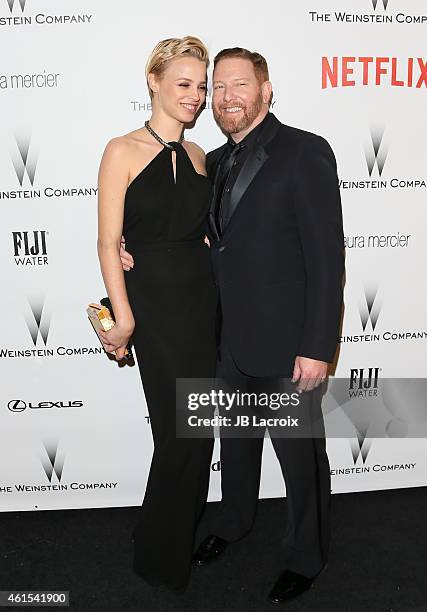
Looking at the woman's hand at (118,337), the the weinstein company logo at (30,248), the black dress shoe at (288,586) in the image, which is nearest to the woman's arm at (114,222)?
the woman's hand at (118,337)

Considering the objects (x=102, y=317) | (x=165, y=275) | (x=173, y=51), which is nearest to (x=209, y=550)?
(x=102, y=317)

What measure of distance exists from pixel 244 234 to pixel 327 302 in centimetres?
40

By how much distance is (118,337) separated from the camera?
7.62ft

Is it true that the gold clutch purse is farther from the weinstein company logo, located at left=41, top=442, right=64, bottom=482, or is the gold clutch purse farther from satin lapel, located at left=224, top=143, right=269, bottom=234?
the weinstein company logo, located at left=41, top=442, right=64, bottom=482

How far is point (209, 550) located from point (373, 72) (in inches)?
91.5

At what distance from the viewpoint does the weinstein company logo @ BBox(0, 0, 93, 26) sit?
102 inches

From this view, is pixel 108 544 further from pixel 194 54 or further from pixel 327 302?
pixel 194 54

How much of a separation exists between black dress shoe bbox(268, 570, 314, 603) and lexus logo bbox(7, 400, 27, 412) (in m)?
1.49

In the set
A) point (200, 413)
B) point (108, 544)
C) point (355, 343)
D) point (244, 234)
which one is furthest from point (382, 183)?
point (108, 544)

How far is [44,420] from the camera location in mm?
3078

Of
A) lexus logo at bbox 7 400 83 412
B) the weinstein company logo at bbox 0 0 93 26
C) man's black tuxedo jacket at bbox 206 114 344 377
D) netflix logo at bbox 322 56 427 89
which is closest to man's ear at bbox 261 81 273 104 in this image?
man's black tuxedo jacket at bbox 206 114 344 377

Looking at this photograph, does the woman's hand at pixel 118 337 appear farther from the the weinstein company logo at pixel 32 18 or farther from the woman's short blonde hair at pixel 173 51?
the the weinstein company logo at pixel 32 18

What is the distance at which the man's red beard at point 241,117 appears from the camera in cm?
229

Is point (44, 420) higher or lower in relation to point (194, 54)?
lower
